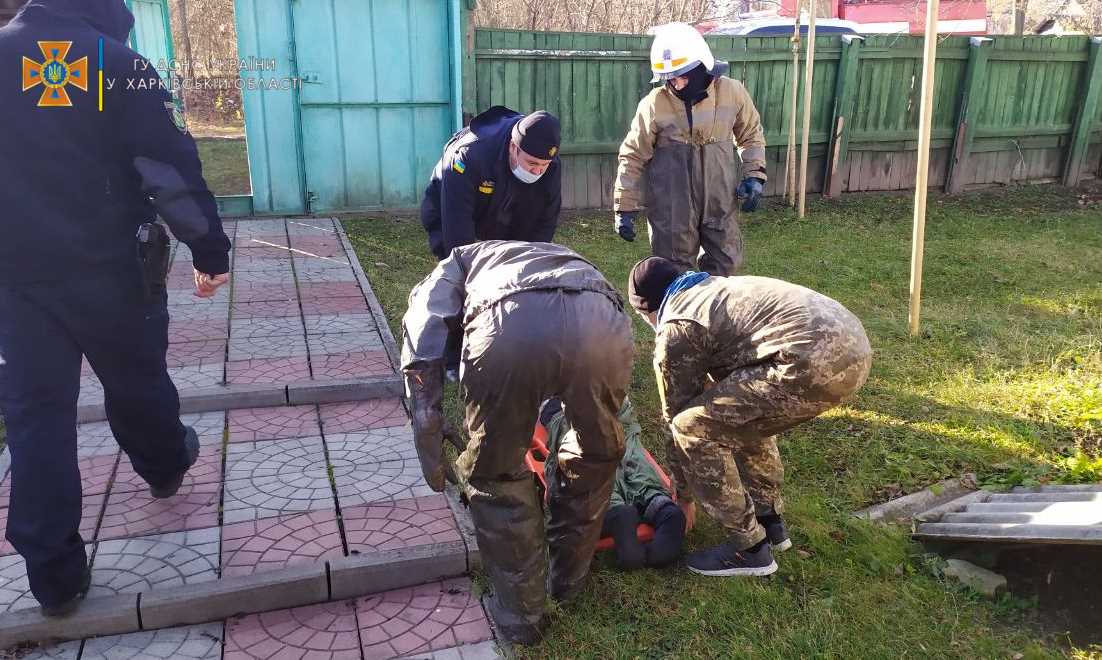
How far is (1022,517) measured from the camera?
3131mm

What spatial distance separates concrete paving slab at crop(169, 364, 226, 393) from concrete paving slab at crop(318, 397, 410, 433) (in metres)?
0.66

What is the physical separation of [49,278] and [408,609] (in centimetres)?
164

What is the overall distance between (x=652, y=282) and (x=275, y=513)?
1.82 m

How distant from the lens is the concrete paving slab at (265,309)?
5.81 m

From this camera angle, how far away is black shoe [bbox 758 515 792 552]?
330 cm

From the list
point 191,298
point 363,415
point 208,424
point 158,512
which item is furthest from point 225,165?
point 158,512

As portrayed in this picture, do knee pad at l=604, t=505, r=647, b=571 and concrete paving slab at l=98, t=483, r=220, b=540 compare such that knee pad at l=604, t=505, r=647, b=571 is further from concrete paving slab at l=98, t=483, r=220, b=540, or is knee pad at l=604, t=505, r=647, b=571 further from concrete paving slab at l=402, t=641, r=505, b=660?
concrete paving slab at l=98, t=483, r=220, b=540

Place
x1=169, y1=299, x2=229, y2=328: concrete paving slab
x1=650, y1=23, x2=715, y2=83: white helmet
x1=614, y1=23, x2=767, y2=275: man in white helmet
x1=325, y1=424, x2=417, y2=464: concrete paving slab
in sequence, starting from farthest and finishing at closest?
x1=169, y1=299, x2=229, y2=328: concrete paving slab, x1=614, y1=23, x2=767, y2=275: man in white helmet, x1=650, y1=23, x2=715, y2=83: white helmet, x1=325, y1=424, x2=417, y2=464: concrete paving slab

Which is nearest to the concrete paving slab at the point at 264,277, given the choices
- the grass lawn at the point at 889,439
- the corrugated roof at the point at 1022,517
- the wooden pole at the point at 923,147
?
the grass lawn at the point at 889,439

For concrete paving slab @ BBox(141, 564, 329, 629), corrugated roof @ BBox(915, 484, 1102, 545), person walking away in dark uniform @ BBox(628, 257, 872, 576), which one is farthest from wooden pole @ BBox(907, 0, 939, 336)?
concrete paving slab @ BBox(141, 564, 329, 629)

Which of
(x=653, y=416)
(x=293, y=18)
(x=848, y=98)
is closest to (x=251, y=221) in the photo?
(x=293, y=18)

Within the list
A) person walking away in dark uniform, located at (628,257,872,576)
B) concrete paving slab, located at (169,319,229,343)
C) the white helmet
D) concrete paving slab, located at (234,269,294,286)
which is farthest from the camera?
concrete paving slab, located at (234,269,294,286)

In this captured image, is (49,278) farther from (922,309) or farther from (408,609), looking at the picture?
(922,309)

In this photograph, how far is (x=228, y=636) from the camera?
2785 millimetres
